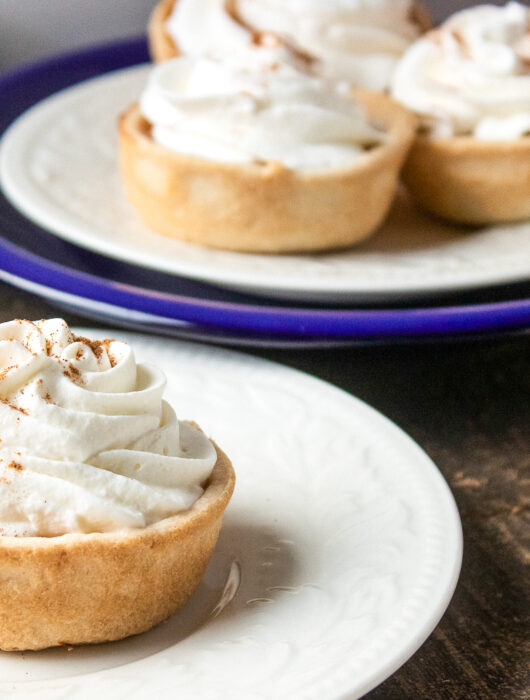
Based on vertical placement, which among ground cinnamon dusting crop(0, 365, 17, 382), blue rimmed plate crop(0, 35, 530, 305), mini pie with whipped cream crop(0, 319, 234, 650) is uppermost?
ground cinnamon dusting crop(0, 365, 17, 382)

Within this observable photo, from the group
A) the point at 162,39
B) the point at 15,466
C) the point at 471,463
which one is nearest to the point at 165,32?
the point at 162,39

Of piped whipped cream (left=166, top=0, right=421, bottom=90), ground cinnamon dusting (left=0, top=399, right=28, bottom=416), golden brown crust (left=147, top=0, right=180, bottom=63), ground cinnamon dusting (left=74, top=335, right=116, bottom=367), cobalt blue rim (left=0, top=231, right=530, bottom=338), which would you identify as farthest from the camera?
golden brown crust (left=147, top=0, right=180, bottom=63)

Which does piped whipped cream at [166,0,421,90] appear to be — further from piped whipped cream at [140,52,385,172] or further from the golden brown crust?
piped whipped cream at [140,52,385,172]

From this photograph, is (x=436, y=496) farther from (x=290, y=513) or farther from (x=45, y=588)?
(x=45, y=588)

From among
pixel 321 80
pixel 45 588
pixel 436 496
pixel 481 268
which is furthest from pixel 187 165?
pixel 45 588

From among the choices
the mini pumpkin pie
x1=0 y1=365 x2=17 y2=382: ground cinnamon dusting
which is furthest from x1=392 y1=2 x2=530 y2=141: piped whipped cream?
x1=0 y1=365 x2=17 y2=382: ground cinnamon dusting

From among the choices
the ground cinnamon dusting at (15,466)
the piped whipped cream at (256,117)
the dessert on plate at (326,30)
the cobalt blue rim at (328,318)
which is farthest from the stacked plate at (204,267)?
the ground cinnamon dusting at (15,466)

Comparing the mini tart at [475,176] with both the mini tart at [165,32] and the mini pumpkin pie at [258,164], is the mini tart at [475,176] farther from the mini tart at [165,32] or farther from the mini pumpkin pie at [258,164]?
the mini tart at [165,32]
